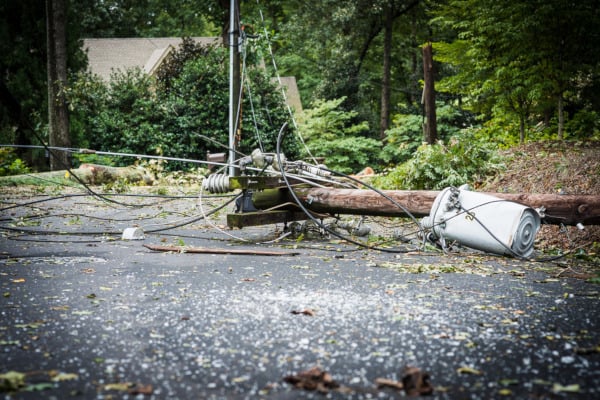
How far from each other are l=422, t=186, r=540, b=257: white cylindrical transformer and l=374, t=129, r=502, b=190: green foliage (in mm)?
3228

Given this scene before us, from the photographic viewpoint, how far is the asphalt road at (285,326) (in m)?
2.28

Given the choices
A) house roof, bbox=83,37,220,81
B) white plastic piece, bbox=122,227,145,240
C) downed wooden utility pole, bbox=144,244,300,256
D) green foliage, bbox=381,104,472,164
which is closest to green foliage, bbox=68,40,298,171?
green foliage, bbox=381,104,472,164

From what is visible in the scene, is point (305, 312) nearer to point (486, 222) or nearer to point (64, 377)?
point (64, 377)

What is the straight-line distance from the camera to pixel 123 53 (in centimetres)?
2672

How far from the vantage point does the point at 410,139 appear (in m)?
21.5

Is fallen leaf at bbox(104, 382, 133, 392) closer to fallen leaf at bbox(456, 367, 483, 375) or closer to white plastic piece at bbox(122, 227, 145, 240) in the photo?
fallen leaf at bbox(456, 367, 483, 375)

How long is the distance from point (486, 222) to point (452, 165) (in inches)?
159

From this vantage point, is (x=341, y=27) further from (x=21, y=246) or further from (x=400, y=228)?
(x=21, y=246)

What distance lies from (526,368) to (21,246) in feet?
17.3

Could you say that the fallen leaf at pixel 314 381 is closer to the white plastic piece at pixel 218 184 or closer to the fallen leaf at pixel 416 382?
the fallen leaf at pixel 416 382

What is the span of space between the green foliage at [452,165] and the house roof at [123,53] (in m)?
18.2

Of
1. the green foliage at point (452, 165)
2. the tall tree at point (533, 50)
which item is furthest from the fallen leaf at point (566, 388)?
the tall tree at point (533, 50)

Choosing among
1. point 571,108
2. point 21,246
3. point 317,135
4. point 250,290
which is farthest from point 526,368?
point 317,135

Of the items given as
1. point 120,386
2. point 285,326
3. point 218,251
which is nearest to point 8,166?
point 218,251
